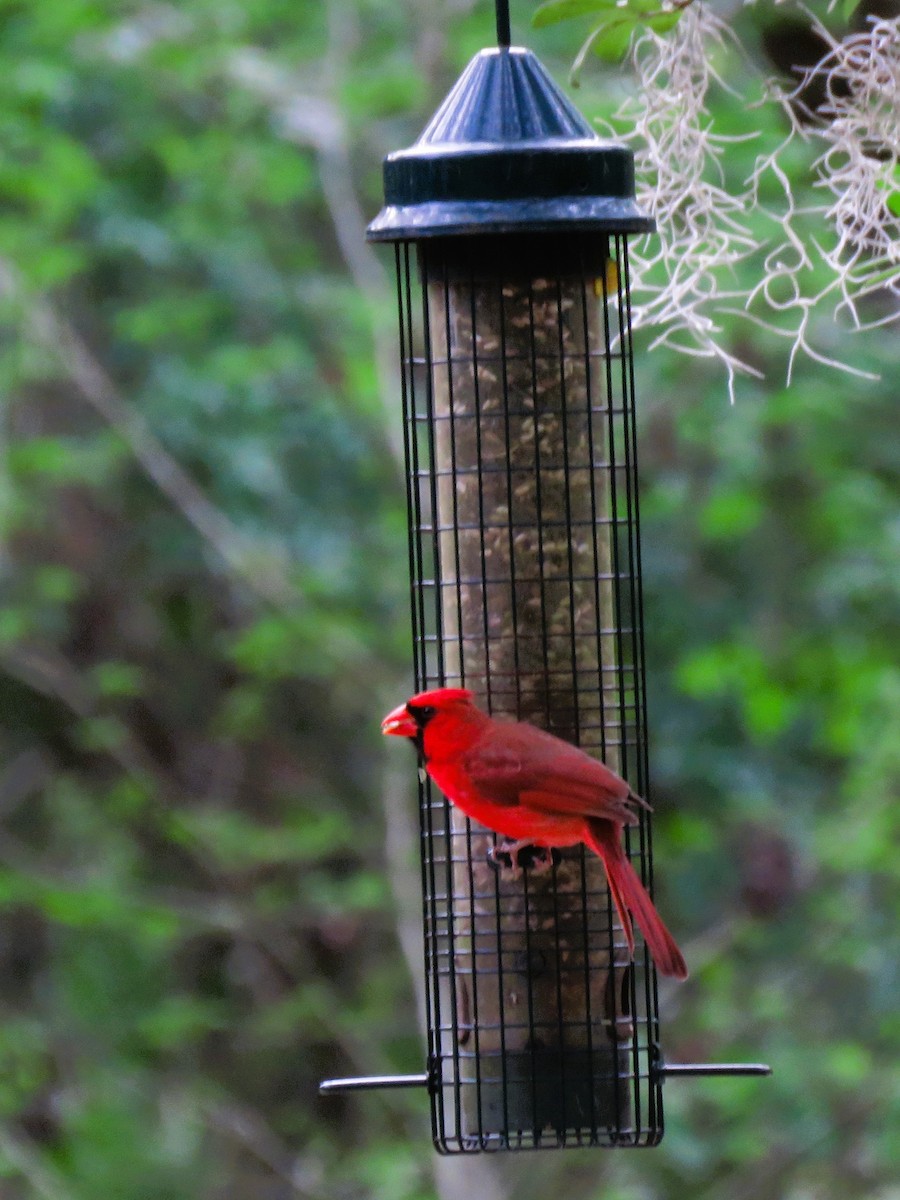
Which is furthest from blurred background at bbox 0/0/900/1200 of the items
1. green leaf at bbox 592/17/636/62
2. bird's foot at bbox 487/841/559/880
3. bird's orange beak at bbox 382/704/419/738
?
bird's orange beak at bbox 382/704/419/738

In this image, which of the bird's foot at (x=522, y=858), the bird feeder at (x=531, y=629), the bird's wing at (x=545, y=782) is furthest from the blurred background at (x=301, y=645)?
the bird's wing at (x=545, y=782)

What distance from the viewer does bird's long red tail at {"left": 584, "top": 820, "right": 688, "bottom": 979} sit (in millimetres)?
3449

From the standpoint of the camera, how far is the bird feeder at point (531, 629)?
381 cm

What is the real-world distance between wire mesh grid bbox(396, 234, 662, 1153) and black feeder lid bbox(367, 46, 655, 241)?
357mm

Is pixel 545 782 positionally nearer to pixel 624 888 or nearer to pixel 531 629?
pixel 624 888

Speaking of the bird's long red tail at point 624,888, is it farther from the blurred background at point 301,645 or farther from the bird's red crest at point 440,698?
the blurred background at point 301,645

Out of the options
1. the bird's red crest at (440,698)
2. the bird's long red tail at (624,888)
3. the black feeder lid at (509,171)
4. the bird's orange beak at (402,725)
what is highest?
the black feeder lid at (509,171)

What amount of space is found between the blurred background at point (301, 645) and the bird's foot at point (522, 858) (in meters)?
4.89

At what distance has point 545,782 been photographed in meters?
3.56

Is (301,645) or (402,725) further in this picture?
(301,645)

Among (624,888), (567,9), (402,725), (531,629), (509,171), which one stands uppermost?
(567,9)

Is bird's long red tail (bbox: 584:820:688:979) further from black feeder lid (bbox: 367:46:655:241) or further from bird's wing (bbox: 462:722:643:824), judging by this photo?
black feeder lid (bbox: 367:46:655:241)

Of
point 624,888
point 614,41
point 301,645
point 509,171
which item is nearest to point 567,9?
point 509,171

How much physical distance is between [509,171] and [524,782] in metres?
1.12
